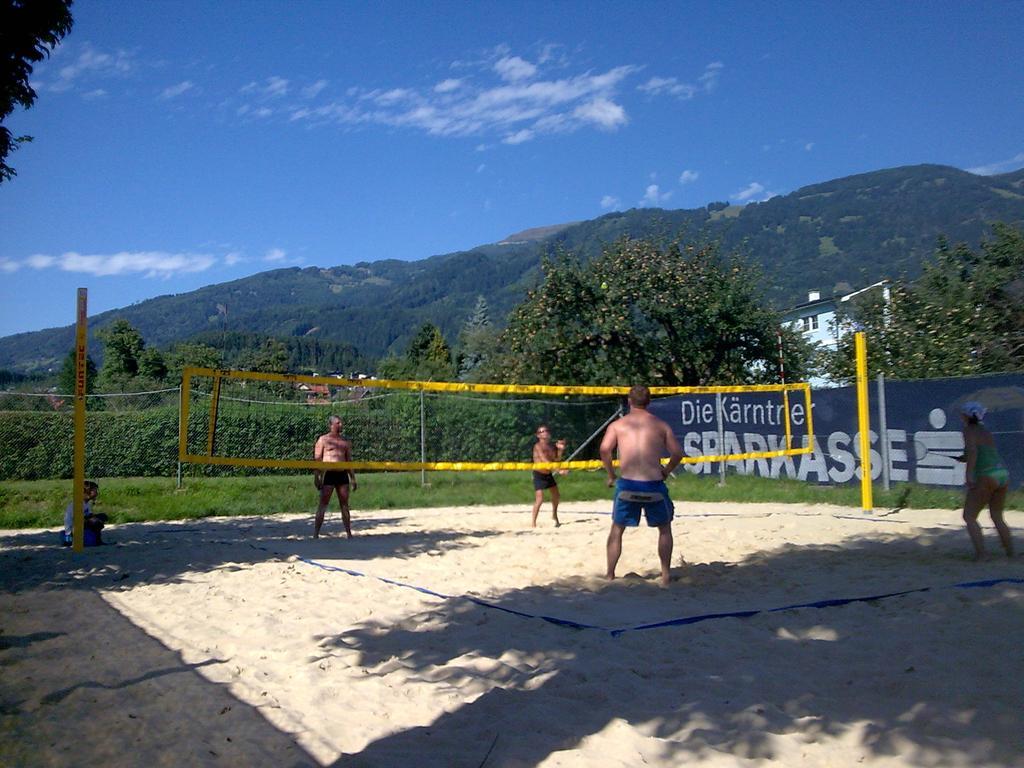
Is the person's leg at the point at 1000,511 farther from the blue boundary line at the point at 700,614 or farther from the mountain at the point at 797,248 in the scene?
the mountain at the point at 797,248

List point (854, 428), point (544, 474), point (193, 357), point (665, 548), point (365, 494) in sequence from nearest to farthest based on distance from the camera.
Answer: point (665, 548)
point (544, 474)
point (854, 428)
point (365, 494)
point (193, 357)

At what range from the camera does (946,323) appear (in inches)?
760

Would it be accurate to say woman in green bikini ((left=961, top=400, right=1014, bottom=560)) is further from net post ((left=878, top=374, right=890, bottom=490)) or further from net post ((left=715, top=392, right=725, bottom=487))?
net post ((left=715, top=392, right=725, bottom=487))

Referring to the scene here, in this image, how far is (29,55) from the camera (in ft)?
25.3

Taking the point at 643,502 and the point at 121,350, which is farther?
the point at 121,350

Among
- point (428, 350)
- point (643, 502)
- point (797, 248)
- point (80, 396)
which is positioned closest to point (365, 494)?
point (80, 396)

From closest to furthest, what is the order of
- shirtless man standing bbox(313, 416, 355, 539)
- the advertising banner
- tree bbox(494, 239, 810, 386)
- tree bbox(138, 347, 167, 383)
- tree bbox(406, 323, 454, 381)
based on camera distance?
shirtless man standing bbox(313, 416, 355, 539) < the advertising banner < tree bbox(494, 239, 810, 386) < tree bbox(138, 347, 167, 383) < tree bbox(406, 323, 454, 381)

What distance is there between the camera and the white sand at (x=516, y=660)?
3.70 m

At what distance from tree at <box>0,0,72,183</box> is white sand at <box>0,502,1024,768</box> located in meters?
4.38

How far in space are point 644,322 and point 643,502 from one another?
14.7 m

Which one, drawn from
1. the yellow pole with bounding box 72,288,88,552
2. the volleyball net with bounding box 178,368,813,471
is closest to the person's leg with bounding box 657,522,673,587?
the yellow pole with bounding box 72,288,88,552

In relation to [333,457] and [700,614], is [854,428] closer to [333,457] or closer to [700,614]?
[333,457]

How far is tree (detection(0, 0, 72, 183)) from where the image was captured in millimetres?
7453

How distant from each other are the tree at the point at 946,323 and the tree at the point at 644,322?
2346 mm
